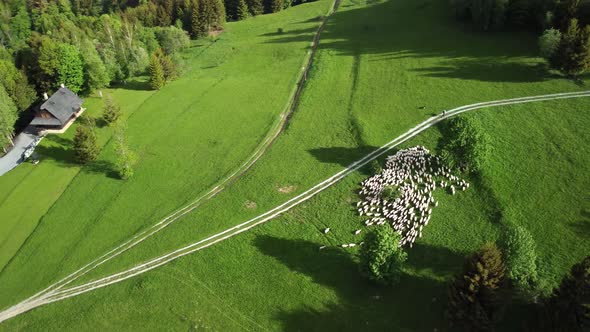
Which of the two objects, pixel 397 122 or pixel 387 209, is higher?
pixel 397 122

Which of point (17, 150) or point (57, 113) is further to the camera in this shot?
point (57, 113)

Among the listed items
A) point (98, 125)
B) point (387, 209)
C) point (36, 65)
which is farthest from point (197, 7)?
point (387, 209)

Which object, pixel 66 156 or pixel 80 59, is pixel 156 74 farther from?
pixel 66 156

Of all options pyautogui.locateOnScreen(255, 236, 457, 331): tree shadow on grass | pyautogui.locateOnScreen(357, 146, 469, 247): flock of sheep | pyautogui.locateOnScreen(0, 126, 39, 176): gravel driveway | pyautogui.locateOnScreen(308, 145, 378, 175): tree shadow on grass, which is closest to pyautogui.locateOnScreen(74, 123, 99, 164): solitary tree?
pyautogui.locateOnScreen(0, 126, 39, 176): gravel driveway

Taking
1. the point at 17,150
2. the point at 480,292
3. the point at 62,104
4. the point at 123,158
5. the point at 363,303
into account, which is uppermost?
the point at 62,104

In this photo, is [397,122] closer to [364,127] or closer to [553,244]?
[364,127]

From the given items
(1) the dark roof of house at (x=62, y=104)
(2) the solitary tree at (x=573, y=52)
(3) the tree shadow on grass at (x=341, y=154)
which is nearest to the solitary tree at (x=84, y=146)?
(1) the dark roof of house at (x=62, y=104)

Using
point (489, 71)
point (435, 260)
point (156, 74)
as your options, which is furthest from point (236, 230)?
point (489, 71)
